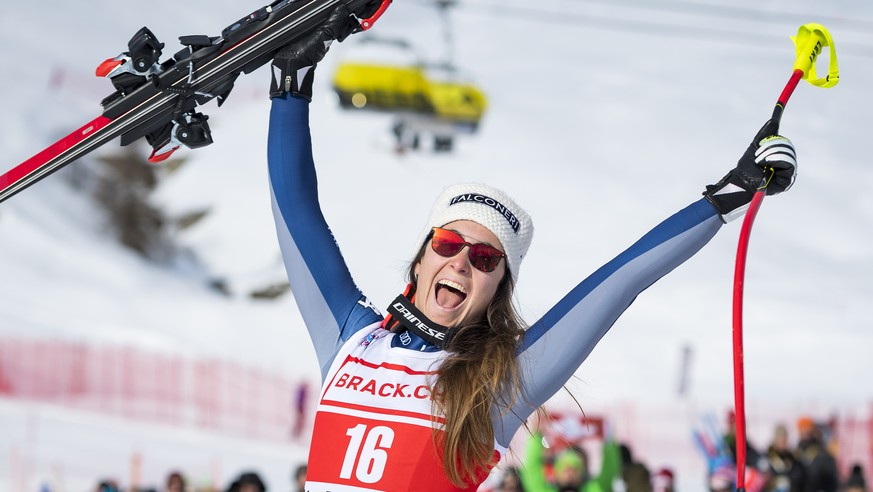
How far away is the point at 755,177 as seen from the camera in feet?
8.09

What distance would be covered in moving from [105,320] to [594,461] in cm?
2040

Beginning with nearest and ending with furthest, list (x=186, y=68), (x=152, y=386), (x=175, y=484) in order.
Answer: (x=186, y=68) < (x=175, y=484) < (x=152, y=386)

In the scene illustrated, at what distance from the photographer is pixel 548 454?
7.52 m

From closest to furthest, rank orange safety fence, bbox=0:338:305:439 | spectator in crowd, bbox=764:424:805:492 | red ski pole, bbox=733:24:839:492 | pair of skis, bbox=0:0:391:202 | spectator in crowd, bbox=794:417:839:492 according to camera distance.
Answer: red ski pole, bbox=733:24:839:492 → pair of skis, bbox=0:0:391:202 → spectator in crowd, bbox=764:424:805:492 → spectator in crowd, bbox=794:417:839:492 → orange safety fence, bbox=0:338:305:439

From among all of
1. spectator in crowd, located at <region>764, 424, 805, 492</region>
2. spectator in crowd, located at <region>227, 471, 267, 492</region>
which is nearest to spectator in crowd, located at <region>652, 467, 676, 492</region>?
spectator in crowd, located at <region>764, 424, 805, 492</region>

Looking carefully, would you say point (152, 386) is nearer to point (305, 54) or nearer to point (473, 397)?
point (305, 54)

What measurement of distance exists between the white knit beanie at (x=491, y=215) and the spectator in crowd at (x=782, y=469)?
5.47m

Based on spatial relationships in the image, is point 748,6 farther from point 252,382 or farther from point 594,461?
point 594,461

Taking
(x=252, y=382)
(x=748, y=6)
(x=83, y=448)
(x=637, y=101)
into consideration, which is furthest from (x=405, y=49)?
(x=748, y=6)

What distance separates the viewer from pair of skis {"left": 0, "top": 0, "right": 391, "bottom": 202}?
2.90m

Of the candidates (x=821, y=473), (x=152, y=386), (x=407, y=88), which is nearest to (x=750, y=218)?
(x=821, y=473)

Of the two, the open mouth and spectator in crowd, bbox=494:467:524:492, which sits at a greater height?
spectator in crowd, bbox=494:467:524:492

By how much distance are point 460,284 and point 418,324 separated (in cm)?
14

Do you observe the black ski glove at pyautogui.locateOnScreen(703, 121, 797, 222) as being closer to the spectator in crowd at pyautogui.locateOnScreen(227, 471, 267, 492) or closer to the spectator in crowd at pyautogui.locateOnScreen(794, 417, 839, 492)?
the spectator in crowd at pyautogui.locateOnScreen(227, 471, 267, 492)
